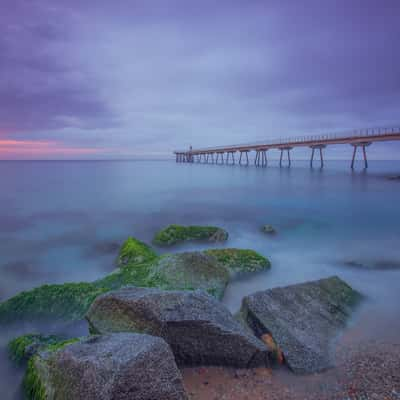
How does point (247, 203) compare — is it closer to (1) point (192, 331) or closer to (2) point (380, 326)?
(2) point (380, 326)

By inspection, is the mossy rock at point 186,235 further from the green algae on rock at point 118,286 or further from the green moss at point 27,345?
the green moss at point 27,345

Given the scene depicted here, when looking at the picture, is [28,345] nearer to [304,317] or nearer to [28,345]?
[28,345]

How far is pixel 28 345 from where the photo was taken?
383 cm

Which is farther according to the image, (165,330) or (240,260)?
(240,260)

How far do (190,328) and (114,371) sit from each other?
1265 millimetres

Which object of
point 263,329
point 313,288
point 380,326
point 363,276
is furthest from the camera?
point 363,276

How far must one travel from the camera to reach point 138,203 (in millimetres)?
18406

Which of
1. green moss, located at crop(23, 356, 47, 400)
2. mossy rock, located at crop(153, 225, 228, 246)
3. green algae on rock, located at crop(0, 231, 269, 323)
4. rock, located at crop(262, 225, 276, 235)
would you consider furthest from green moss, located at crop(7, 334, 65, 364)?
rock, located at crop(262, 225, 276, 235)

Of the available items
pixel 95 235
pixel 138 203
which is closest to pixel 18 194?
pixel 138 203

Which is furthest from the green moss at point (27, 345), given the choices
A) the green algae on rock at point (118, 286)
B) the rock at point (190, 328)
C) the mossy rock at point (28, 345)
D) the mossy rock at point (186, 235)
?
the mossy rock at point (186, 235)

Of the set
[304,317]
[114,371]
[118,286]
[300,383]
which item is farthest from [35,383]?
[304,317]

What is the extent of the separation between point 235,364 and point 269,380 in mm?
439

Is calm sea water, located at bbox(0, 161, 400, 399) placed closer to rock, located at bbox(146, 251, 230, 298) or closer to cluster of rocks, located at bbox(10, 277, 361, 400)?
rock, located at bbox(146, 251, 230, 298)

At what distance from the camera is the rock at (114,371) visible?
85.2 inches
